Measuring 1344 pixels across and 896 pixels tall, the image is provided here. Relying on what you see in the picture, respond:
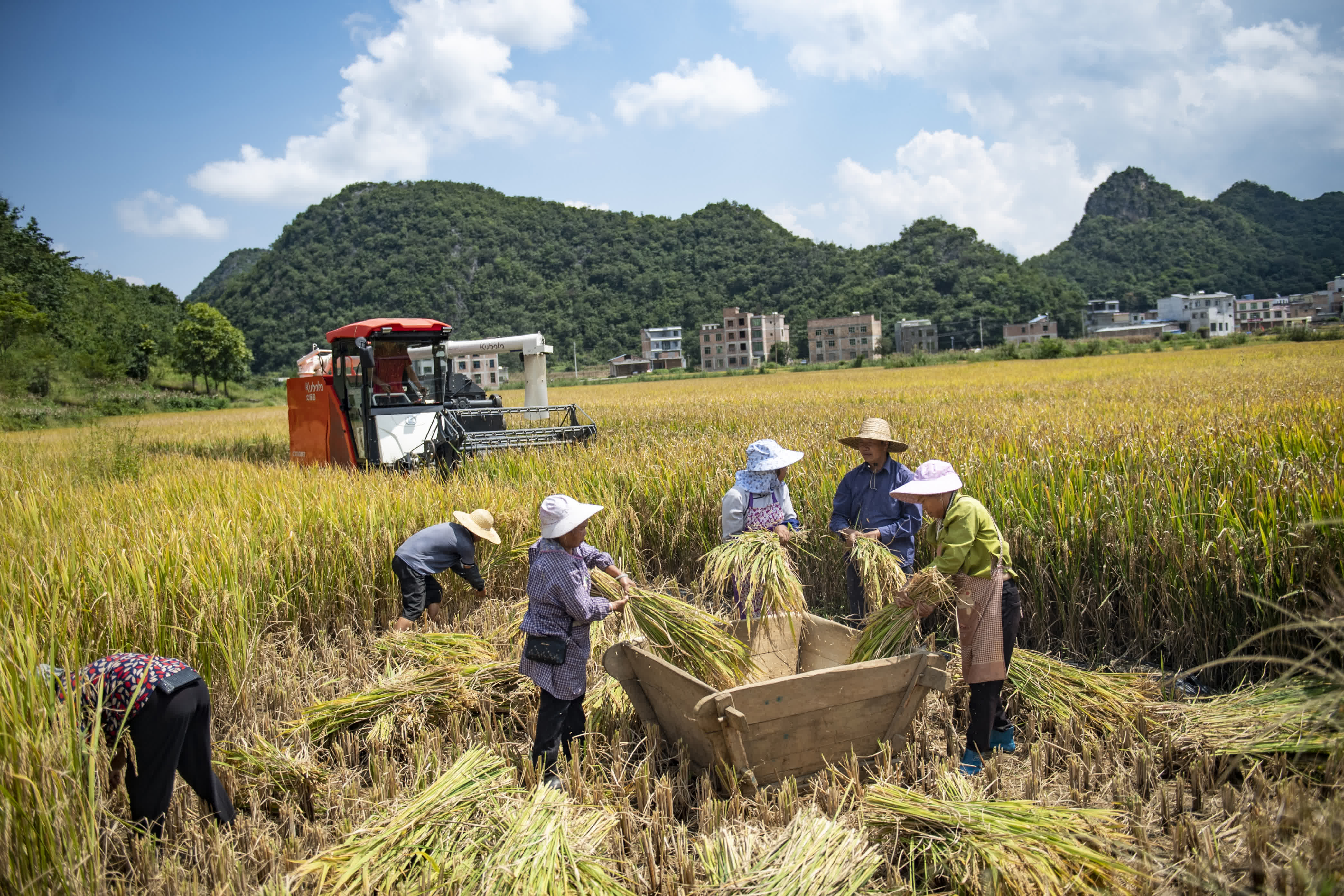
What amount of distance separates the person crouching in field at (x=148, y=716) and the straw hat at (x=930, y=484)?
2.97m

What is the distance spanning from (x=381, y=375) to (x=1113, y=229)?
490 feet

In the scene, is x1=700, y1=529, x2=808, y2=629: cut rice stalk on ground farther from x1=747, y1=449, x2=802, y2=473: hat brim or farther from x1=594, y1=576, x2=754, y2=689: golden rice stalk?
x1=747, y1=449, x2=802, y2=473: hat brim

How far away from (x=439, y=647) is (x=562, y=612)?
1402 millimetres

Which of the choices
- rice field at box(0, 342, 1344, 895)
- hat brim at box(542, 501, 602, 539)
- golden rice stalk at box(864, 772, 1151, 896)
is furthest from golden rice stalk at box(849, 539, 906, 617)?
hat brim at box(542, 501, 602, 539)

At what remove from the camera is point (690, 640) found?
3539 millimetres

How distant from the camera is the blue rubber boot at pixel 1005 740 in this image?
3469 millimetres

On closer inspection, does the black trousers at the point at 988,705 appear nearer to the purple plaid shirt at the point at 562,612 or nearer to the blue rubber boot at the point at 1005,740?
the blue rubber boot at the point at 1005,740

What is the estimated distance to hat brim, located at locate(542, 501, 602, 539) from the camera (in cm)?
337

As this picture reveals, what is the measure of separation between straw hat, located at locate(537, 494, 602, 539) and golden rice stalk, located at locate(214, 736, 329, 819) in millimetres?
1372

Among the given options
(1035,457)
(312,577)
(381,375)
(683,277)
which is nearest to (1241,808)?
(1035,457)

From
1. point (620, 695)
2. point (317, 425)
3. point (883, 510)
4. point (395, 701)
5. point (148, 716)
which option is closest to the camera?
point (148, 716)

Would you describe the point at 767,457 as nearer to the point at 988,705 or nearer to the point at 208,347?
the point at 988,705

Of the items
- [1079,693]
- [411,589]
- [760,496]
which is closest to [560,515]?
[760,496]

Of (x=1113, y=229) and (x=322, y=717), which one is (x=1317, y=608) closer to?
(x=322, y=717)
